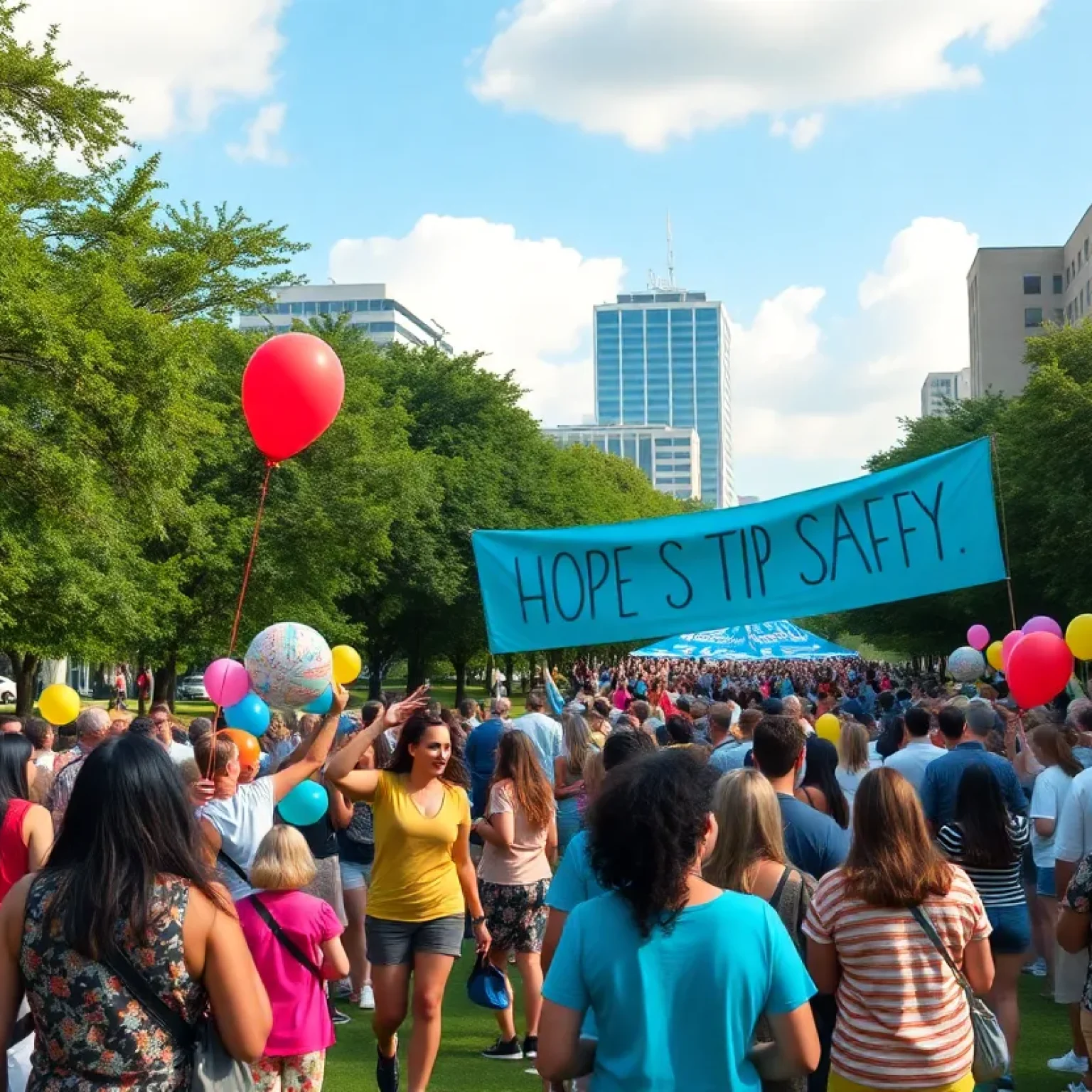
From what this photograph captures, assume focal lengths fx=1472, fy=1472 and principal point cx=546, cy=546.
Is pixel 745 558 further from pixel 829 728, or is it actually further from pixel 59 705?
pixel 59 705

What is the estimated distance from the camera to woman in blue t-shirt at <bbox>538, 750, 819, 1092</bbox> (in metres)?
3.31

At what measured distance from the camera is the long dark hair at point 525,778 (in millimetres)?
7973

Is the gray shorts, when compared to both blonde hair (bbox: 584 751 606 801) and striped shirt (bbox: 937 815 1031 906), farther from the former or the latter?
striped shirt (bbox: 937 815 1031 906)

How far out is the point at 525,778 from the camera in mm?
7980

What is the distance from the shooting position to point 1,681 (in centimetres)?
5856

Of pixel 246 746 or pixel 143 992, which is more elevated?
pixel 246 746

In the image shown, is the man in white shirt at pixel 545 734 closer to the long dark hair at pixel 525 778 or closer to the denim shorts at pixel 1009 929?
the long dark hair at pixel 525 778

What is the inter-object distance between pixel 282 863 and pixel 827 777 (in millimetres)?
3126

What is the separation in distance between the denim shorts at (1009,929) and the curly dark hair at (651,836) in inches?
149

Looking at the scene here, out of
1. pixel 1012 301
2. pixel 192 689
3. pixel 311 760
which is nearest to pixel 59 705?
pixel 311 760

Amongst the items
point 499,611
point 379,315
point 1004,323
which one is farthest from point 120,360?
point 379,315

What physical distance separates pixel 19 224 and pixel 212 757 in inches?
819

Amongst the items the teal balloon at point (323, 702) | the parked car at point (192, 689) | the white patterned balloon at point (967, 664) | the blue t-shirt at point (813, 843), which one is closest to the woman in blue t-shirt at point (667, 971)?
the blue t-shirt at point (813, 843)

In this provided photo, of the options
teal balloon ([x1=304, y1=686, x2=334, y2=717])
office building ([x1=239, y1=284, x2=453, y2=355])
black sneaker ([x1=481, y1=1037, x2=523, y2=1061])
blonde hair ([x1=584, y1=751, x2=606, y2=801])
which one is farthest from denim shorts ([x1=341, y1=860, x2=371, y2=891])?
office building ([x1=239, y1=284, x2=453, y2=355])
